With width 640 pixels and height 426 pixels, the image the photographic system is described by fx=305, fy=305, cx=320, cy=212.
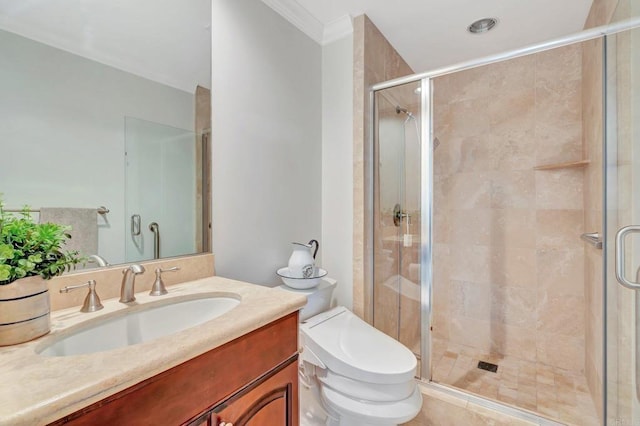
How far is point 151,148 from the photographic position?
1133mm

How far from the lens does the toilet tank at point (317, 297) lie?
4.90 ft

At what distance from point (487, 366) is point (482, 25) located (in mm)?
2287

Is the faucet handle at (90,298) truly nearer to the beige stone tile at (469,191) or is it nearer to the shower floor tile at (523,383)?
the shower floor tile at (523,383)

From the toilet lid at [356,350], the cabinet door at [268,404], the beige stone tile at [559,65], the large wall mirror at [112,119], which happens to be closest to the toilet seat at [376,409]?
the toilet lid at [356,350]

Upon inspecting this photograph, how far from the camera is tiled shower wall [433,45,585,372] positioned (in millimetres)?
2064

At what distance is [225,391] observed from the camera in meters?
0.72

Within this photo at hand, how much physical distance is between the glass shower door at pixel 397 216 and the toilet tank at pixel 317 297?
1.27ft

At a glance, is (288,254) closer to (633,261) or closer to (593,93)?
(633,261)

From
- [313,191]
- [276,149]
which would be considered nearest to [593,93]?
[313,191]

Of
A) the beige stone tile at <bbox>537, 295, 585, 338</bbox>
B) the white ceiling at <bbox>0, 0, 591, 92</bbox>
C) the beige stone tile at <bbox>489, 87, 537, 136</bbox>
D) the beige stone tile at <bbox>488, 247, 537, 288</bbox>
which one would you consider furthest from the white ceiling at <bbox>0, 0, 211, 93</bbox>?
the beige stone tile at <bbox>537, 295, 585, 338</bbox>

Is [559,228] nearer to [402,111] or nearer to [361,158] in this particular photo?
[402,111]

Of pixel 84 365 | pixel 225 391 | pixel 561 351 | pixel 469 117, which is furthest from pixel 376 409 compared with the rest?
pixel 469 117

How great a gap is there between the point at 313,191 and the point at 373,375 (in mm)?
1090

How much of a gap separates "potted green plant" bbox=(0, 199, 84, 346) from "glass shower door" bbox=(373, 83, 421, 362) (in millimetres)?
1549
